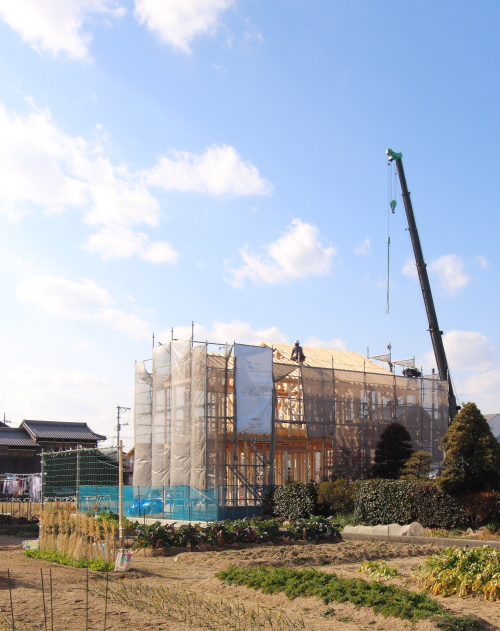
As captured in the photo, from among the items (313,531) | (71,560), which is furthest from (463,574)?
(313,531)

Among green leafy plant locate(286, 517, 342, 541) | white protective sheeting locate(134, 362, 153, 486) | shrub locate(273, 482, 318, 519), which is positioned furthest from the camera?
white protective sheeting locate(134, 362, 153, 486)

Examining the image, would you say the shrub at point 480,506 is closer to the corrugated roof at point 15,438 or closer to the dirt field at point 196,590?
the dirt field at point 196,590

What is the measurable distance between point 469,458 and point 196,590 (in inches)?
403

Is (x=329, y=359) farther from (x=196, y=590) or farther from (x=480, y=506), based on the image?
(x=196, y=590)

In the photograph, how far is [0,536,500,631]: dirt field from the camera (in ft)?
26.4

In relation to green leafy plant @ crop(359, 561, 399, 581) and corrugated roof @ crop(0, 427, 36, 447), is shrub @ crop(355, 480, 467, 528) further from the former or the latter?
corrugated roof @ crop(0, 427, 36, 447)

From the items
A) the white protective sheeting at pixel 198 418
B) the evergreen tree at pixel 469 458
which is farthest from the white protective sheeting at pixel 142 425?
the evergreen tree at pixel 469 458

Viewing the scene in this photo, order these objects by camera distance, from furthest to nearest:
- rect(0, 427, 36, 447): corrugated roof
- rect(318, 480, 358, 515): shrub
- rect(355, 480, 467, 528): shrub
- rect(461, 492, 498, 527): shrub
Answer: rect(0, 427, 36, 447): corrugated roof
rect(318, 480, 358, 515): shrub
rect(355, 480, 467, 528): shrub
rect(461, 492, 498, 527): shrub

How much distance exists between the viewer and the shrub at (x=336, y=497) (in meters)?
21.6

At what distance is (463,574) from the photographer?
31.3 ft

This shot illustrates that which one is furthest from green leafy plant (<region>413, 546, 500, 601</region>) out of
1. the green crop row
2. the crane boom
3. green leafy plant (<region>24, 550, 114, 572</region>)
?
the crane boom

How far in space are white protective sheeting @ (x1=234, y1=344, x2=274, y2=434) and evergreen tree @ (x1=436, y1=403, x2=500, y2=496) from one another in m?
8.92

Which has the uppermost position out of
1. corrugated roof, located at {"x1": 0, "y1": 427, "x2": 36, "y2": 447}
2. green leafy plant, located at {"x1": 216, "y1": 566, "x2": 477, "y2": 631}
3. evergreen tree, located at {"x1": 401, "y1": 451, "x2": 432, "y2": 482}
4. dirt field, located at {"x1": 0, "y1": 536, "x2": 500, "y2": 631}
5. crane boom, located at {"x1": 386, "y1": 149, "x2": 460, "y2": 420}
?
crane boom, located at {"x1": 386, "y1": 149, "x2": 460, "y2": 420}

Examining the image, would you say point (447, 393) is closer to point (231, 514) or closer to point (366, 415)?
point (366, 415)
